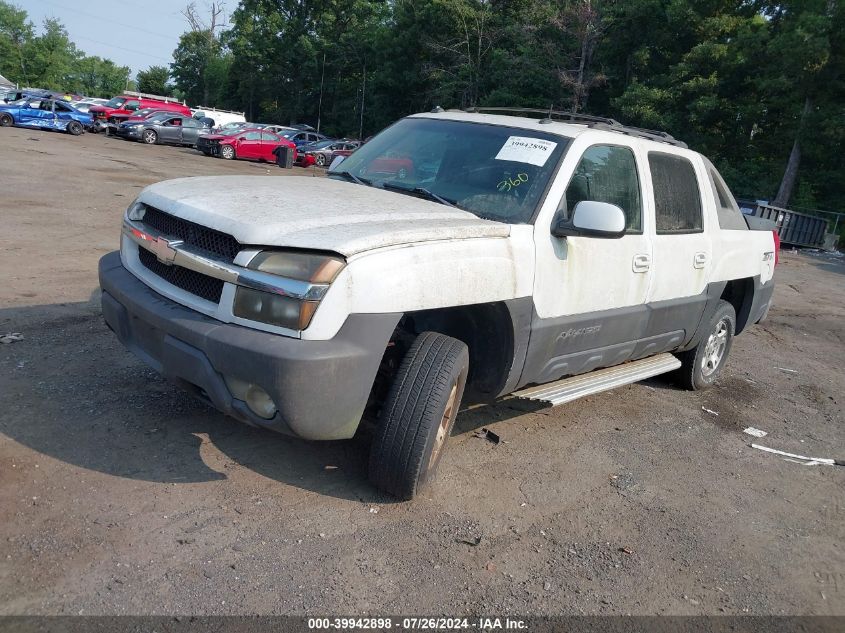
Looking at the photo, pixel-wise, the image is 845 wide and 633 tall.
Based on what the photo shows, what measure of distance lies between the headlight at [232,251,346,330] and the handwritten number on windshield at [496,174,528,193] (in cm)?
137

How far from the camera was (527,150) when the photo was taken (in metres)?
4.14

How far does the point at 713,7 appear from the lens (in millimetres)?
30766

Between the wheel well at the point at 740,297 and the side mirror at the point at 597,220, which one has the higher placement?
the side mirror at the point at 597,220

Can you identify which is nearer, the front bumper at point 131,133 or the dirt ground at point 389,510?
the dirt ground at point 389,510

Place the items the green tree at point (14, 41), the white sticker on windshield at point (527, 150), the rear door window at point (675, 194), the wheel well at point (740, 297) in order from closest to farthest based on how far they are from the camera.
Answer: the white sticker on windshield at point (527, 150)
the rear door window at point (675, 194)
the wheel well at point (740, 297)
the green tree at point (14, 41)

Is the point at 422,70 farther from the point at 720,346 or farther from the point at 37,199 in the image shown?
the point at 720,346

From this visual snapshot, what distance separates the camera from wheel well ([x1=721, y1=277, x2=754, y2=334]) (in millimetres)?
6238

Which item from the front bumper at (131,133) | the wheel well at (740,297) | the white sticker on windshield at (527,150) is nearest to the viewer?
the white sticker on windshield at (527,150)

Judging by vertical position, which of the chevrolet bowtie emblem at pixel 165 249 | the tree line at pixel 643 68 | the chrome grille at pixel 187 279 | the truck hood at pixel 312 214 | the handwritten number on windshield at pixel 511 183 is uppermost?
the tree line at pixel 643 68

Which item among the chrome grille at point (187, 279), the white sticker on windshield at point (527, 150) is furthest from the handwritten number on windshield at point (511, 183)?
the chrome grille at point (187, 279)

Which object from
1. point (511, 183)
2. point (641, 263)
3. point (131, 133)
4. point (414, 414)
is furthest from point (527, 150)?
point (131, 133)

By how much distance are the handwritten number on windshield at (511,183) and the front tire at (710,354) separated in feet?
8.26

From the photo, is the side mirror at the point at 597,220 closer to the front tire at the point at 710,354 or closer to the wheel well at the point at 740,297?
the front tire at the point at 710,354

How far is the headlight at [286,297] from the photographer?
9.63 feet
